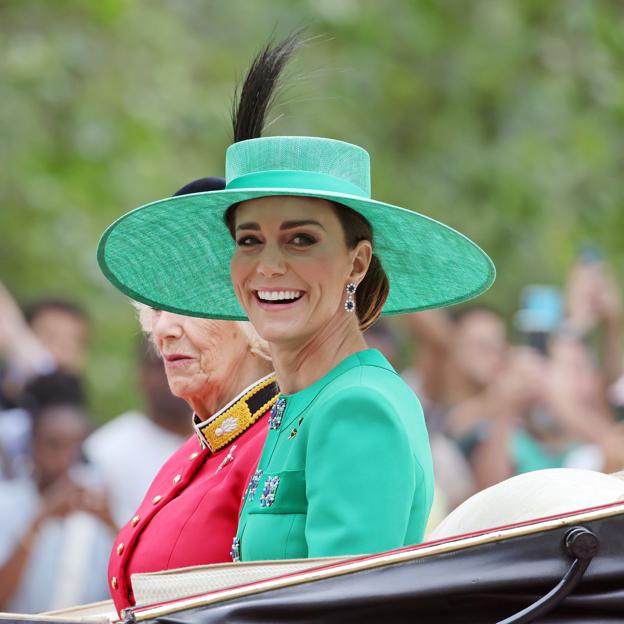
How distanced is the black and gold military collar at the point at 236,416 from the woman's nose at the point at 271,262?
23.4 inches

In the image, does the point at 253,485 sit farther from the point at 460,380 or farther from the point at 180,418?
the point at 460,380

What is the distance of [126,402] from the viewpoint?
43.8 ft

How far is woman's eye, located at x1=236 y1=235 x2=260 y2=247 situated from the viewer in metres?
2.81

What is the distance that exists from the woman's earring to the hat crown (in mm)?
180

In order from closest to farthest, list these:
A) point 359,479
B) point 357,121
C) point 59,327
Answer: point 359,479 < point 59,327 < point 357,121

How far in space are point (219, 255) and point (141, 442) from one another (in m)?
4.58

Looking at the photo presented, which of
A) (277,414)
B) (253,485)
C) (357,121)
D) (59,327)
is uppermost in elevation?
(357,121)

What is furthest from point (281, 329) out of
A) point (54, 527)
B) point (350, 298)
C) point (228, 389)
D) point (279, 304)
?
point (54, 527)

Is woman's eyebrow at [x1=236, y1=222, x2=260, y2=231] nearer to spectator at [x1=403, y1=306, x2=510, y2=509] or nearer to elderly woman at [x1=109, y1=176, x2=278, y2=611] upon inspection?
elderly woman at [x1=109, y1=176, x2=278, y2=611]

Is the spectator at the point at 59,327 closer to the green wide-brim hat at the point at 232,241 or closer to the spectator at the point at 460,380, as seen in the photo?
the spectator at the point at 460,380

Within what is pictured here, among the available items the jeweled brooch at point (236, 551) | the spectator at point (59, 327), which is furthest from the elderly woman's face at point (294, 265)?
the spectator at point (59, 327)

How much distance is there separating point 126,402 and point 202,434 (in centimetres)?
1010

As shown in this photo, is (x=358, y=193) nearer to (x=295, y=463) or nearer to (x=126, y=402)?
(x=295, y=463)

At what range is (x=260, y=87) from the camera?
9.86 feet
